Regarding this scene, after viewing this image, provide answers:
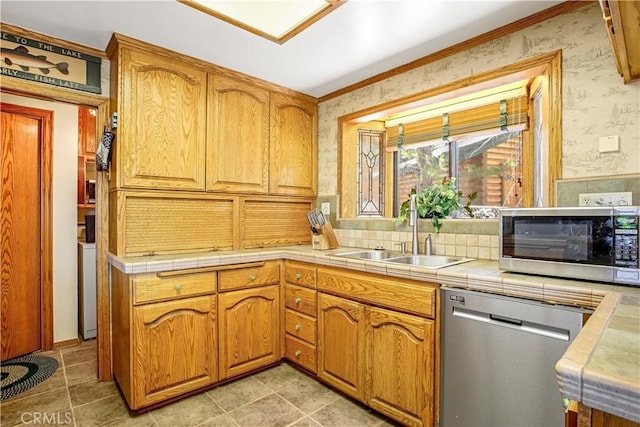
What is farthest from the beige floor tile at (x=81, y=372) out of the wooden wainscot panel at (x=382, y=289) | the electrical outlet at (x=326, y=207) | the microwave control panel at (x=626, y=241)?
the microwave control panel at (x=626, y=241)

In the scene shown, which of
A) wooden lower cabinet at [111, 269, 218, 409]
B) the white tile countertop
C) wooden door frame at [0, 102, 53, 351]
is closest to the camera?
the white tile countertop

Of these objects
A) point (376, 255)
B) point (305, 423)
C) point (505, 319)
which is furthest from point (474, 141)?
point (305, 423)

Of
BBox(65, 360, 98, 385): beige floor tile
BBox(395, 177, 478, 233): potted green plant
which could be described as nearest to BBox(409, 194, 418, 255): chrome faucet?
BBox(395, 177, 478, 233): potted green plant

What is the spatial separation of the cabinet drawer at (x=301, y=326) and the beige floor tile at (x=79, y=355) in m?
1.45

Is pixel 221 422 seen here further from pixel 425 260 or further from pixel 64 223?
pixel 64 223

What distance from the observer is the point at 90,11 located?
1.80 metres

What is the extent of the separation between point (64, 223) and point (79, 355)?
109 centimetres

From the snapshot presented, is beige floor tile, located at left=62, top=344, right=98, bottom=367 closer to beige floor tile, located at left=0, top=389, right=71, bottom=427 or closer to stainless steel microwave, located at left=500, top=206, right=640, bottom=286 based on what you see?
beige floor tile, located at left=0, top=389, right=71, bottom=427

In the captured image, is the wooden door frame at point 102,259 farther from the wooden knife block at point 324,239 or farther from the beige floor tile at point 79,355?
the wooden knife block at point 324,239

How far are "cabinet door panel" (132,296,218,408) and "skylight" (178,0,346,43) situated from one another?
1652mm

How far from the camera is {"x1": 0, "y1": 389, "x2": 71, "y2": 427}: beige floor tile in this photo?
1.84 meters

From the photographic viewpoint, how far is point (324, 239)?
267cm

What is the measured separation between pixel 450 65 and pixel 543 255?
1.36 m

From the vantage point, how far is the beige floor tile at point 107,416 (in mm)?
1813
